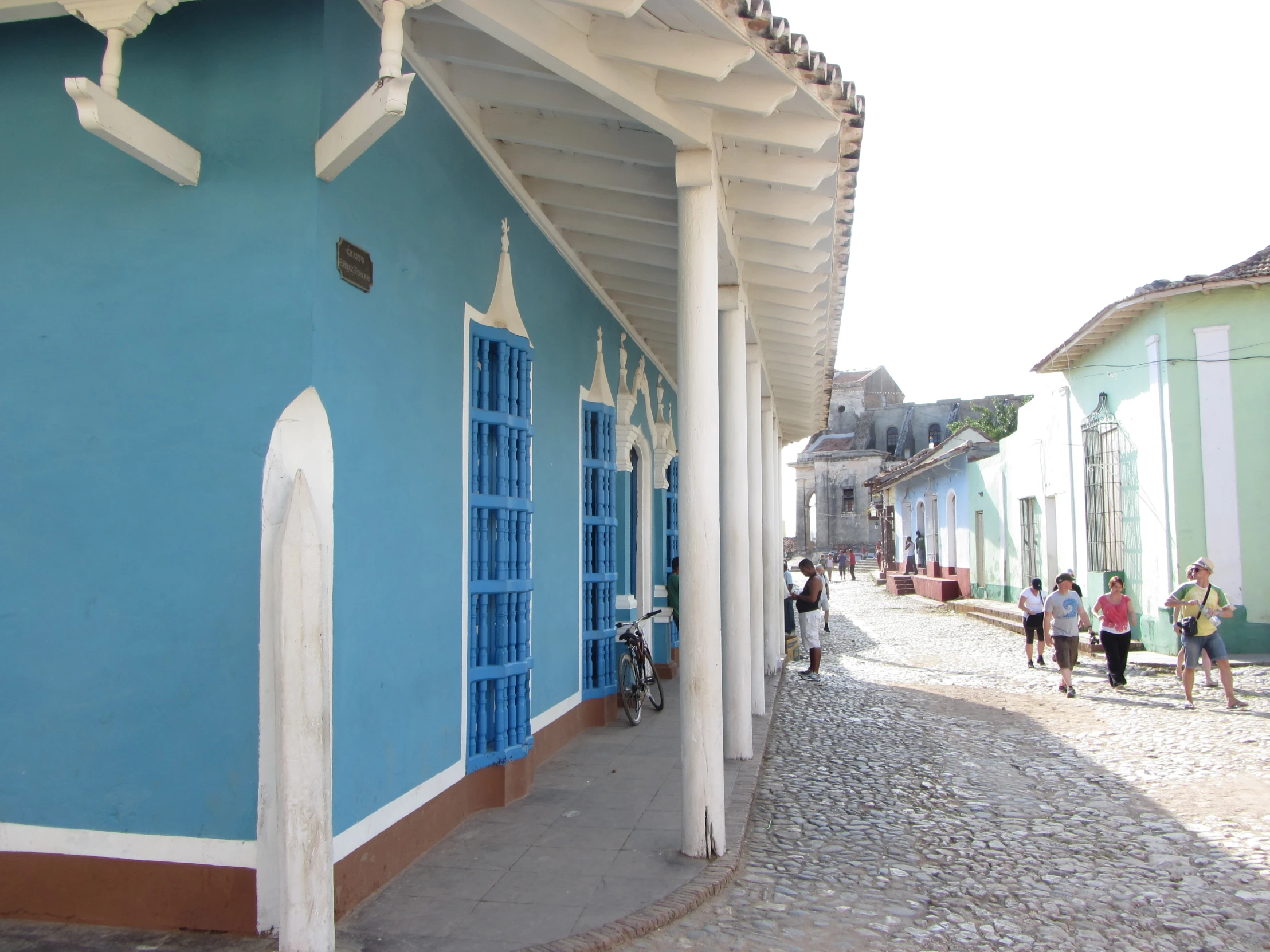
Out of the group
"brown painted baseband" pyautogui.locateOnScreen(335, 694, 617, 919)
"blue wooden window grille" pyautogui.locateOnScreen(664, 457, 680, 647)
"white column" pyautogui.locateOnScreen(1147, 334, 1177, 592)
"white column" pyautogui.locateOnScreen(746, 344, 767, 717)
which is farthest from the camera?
"white column" pyautogui.locateOnScreen(1147, 334, 1177, 592)

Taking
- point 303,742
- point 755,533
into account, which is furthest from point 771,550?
point 303,742

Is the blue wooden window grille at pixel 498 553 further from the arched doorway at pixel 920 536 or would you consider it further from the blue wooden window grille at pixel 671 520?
the arched doorway at pixel 920 536

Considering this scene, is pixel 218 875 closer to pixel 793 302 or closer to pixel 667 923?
pixel 667 923

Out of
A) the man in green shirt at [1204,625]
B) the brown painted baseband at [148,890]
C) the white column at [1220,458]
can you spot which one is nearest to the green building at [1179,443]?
the white column at [1220,458]

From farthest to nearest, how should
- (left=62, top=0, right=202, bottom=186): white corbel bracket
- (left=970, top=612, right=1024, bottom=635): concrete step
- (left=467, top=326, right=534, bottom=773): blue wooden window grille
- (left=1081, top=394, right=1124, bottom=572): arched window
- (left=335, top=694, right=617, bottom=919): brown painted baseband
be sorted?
1. (left=970, top=612, right=1024, bottom=635): concrete step
2. (left=1081, top=394, right=1124, bottom=572): arched window
3. (left=467, top=326, right=534, bottom=773): blue wooden window grille
4. (left=335, top=694, right=617, bottom=919): brown painted baseband
5. (left=62, top=0, right=202, bottom=186): white corbel bracket

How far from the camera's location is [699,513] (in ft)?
14.6

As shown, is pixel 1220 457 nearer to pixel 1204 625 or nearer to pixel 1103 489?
pixel 1103 489

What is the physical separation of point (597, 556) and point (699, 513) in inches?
123

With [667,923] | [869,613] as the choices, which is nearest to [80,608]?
[667,923]

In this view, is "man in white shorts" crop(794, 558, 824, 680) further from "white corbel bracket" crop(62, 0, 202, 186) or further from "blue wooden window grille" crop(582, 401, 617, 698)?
"white corbel bracket" crop(62, 0, 202, 186)

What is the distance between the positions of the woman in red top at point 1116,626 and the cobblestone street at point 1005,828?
31 cm

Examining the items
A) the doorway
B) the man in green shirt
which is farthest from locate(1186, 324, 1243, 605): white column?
the doorway

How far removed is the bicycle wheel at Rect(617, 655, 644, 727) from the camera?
24.7 ft

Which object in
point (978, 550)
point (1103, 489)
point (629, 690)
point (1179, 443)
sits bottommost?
point (629, 690)
